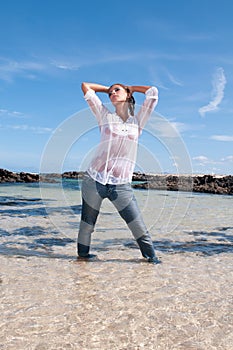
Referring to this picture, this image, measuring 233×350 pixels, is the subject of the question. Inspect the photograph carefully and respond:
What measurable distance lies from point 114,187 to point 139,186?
28.5 m

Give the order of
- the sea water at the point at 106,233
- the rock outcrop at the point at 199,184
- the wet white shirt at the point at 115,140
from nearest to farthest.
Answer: the wet white shirt at the point at 115,140 < the sea water at the point at 106,233 < the rock outcrop at the point at 199,184

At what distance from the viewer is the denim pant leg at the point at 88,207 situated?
587cm

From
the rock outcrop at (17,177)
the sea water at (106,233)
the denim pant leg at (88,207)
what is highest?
the rock outcrop at (17,177)

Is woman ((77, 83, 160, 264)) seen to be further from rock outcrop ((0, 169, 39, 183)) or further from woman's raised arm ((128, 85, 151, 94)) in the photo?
rock outcrop ((0, 169, 39, 183))

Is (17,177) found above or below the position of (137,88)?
below

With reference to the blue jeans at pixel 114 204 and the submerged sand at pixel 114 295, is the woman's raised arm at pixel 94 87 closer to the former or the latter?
the blue jeans at pixel 114 204

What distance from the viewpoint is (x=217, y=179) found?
3297cm

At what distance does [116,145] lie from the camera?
561 cm

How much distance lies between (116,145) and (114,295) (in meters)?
2.20

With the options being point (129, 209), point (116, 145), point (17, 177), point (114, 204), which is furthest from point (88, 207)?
point (17, 177)

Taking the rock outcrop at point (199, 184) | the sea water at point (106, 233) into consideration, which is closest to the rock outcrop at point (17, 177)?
the rock outcrop at point (199, 184)

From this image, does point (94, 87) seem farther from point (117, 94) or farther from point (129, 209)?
point (129, 209)

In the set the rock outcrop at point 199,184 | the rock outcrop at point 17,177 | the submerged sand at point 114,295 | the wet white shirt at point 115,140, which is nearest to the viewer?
the submerged sand at point 114,295

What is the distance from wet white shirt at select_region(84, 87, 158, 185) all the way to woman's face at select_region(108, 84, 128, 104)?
191mm
